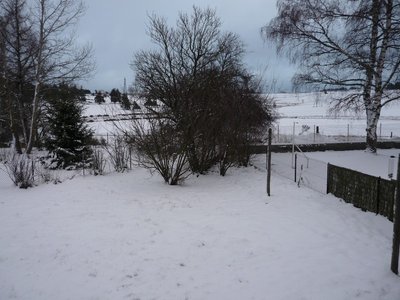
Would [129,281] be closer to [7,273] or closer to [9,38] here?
[7,273]

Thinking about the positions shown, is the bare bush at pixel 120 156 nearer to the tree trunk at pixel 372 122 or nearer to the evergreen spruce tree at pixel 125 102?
the evergreen spruce tree at pixel 125 102

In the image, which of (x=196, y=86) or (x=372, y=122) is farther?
(x=372, y=122)

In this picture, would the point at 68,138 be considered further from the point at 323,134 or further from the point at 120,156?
the point at 323,134

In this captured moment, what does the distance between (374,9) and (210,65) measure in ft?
27.0

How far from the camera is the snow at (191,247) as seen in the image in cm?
495

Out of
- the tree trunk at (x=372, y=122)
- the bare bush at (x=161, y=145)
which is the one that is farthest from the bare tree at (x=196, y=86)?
the tree trunk at (x=372, y=122)

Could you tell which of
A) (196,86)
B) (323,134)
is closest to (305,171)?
(196,86)

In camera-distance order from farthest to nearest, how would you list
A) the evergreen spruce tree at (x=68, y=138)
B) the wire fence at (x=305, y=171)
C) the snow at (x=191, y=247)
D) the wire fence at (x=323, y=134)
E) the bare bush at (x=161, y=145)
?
the wire fence at (x=323, y=134) < the evergreen spruce tree at (x=68, y=138) < the wire fence at (x=305, y=171) < the bare bush at (x=161, y=145) < the snow at (x=191, y=247)

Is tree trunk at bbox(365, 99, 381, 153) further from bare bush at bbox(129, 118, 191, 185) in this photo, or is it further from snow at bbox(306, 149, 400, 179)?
bare bush at bbox(129, 118, 191, 185)

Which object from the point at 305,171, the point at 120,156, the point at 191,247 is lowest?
the point at 191,247

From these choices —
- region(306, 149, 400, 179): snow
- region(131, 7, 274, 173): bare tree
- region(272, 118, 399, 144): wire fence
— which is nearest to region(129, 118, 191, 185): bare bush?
region(131, 7, 274, 173): bare tree

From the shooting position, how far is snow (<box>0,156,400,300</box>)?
195 inches

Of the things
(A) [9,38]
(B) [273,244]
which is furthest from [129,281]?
(A) [9,38]

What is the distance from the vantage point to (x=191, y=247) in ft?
20.8
